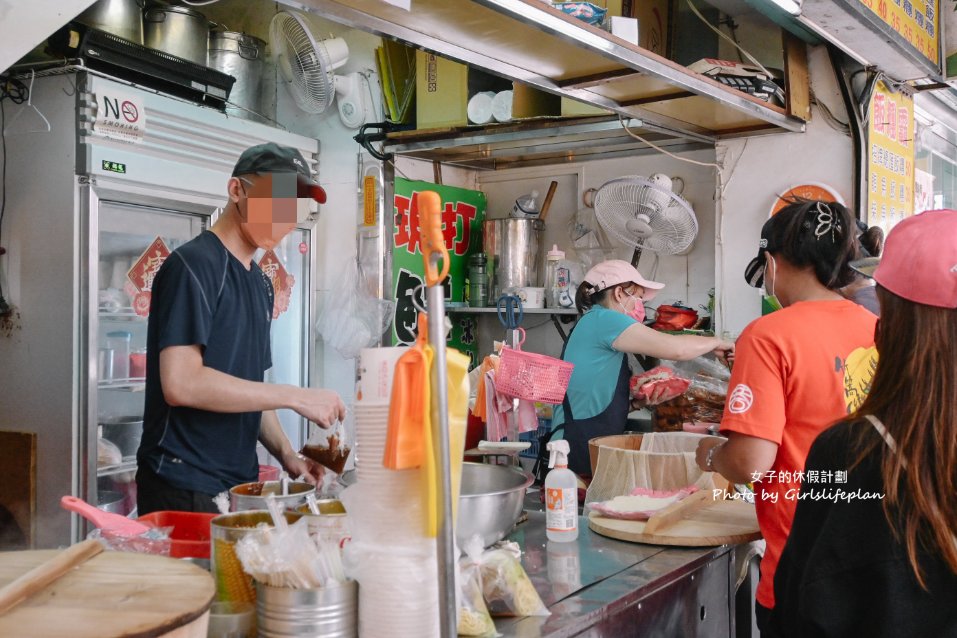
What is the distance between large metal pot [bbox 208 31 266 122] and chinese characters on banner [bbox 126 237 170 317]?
3.60ft

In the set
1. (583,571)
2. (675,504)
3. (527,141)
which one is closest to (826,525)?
(583,571)

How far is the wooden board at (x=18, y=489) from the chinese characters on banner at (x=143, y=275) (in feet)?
2.66

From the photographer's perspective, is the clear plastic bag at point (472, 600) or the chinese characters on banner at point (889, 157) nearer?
the clear plastic bag at point (472, 600)

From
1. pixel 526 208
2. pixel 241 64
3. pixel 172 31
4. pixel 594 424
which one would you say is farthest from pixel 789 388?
pixel 241 64

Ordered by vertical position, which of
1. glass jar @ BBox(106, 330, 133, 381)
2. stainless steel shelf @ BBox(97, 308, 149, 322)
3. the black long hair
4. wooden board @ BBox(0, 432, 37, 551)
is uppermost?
the black long hair

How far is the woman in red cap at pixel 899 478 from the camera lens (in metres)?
1.33

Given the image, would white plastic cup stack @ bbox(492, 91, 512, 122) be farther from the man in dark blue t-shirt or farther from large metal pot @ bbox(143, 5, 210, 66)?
the man in dark blue t-shirt

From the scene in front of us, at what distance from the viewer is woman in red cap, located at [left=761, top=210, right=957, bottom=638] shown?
133 cm

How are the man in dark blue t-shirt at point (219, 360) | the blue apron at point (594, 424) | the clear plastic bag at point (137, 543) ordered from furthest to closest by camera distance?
the blue apron at point (594, 424) < the man in dark blue t-shirt at point (219, 360) < the clear plastic bag at point (137, 543)

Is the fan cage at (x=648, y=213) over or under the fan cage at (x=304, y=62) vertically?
under

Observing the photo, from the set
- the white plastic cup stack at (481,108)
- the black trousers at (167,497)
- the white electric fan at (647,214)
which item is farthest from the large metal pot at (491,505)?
the white plastic cup stack at (481,108)

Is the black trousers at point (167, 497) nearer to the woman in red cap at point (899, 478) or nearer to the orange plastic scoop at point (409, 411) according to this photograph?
the orange plastic scoop at point (409, 411)

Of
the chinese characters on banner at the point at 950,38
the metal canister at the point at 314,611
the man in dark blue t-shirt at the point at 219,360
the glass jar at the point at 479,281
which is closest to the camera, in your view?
the metal canister at the point at 314,611

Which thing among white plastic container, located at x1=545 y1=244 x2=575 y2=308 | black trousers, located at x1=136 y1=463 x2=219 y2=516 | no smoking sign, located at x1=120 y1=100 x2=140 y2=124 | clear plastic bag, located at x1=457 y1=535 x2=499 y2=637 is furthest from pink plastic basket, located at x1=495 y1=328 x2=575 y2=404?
clear plastic bag, located at x1=457 y1=535 x2=499 y2=637
